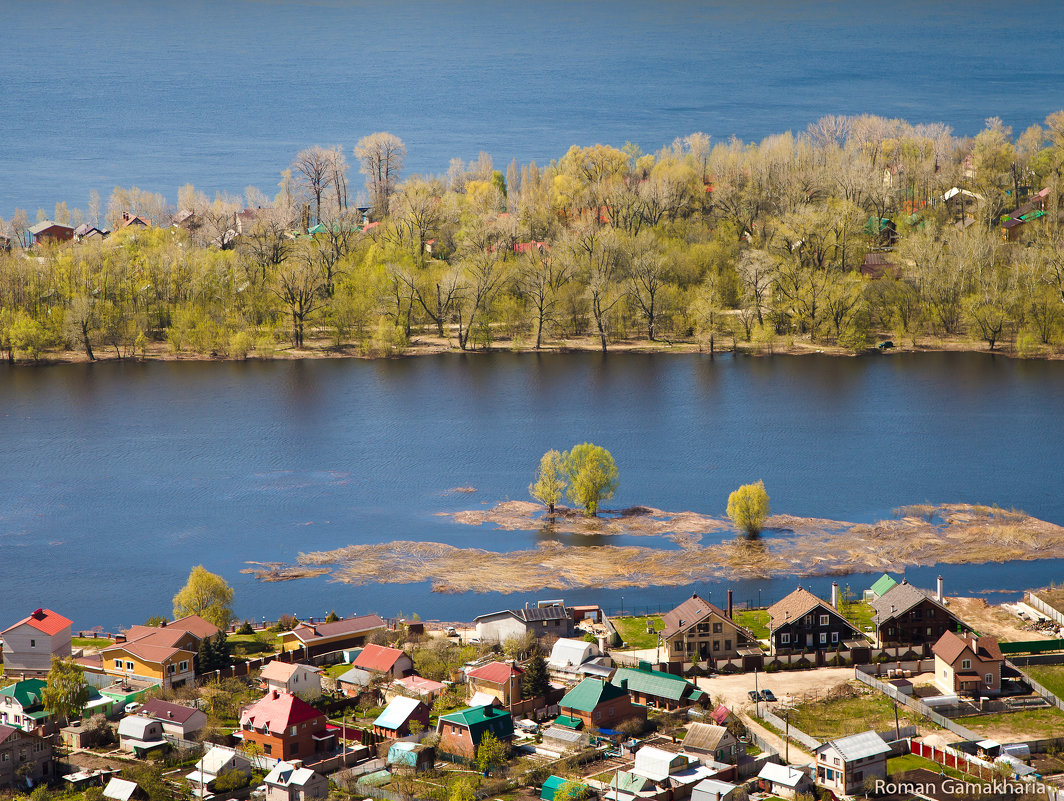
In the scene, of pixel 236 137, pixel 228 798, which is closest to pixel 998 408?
pixel 228 798

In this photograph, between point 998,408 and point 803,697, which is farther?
point 998,408

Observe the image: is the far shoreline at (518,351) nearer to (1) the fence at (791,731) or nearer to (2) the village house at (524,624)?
(2) the village house at (524,624)

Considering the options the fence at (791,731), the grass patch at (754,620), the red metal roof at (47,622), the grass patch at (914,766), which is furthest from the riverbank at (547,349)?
the grass patch at (914,766)

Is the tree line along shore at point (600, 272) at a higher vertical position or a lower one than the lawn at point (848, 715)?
higher

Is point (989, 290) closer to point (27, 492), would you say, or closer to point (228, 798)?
point (27, 492)

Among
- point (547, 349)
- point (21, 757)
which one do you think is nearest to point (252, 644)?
point (21, 757)

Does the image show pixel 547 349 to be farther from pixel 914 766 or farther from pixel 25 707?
pixel 914 766
